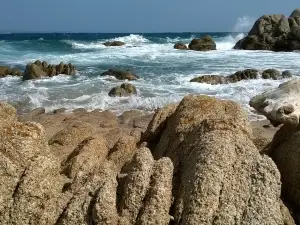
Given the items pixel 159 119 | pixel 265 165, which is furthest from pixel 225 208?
pixel 159 119

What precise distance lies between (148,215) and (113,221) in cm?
25

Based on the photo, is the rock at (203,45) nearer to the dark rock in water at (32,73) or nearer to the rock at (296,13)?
the rock at (296,13)

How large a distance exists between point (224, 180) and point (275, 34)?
34706mm

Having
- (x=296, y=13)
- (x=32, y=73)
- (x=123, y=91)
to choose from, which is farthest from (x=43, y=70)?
(x=296, y=13)

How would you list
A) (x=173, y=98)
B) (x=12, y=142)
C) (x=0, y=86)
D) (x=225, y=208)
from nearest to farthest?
(x=225, y=208), (x=12, y=142), (x=173, y=98), (x=0, y=86)

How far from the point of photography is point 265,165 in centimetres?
312

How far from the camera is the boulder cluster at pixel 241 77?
1608 centimetres

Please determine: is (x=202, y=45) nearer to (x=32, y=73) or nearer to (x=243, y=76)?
(x=243, y=76)

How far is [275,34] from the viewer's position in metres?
35.6

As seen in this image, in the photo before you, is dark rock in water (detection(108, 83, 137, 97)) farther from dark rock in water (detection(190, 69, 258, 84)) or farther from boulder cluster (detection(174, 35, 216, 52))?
boulder cluster (detection(174, 35, 216, 52))

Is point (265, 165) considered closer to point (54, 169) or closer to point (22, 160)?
point (54, 169)

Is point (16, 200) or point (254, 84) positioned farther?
point (254, 84)

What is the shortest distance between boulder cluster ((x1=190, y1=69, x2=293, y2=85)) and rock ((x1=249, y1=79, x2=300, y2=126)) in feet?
38.8

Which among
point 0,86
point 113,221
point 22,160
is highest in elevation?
point 22,160
